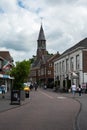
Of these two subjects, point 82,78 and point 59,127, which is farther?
point 82,78

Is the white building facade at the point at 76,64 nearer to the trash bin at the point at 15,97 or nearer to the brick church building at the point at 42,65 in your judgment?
the trash bin at the point at 15,97

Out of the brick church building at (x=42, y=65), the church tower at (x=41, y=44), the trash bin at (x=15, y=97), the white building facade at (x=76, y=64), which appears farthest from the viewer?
the church tower at (x=41, y=44)

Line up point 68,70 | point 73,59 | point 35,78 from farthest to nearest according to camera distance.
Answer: point 35,78 → point 68,70 → point 73,59

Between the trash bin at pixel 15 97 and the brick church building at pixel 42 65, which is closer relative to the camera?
the trash bin at pixel 15 97

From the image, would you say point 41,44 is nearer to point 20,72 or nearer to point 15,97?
point 20,72

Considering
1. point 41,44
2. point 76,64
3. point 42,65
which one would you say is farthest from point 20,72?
point 41,44

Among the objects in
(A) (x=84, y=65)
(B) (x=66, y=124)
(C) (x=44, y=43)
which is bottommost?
(B) (x=66, y=124)

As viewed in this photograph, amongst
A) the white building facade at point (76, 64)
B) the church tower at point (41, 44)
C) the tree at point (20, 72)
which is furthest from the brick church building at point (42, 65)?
the tree at point (20, 72)

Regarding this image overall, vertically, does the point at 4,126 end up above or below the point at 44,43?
below

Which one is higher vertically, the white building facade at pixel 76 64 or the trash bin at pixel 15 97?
the white building facade at pixel 76 64

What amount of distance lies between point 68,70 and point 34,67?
85049 mm

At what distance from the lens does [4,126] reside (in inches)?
581

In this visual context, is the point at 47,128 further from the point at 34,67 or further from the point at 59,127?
the point at 34,67

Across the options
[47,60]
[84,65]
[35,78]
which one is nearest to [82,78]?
[84,65]
